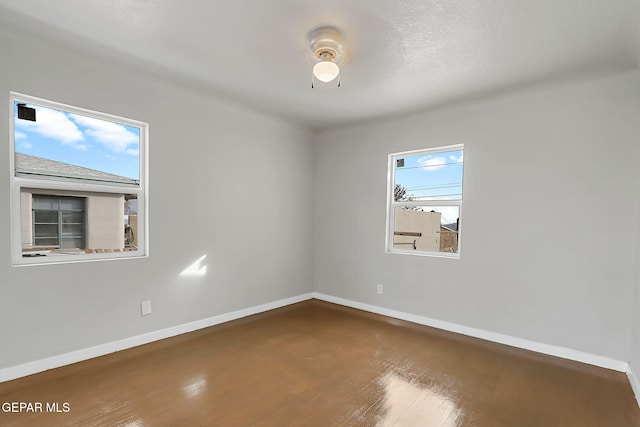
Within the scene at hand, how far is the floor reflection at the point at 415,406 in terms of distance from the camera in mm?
1935

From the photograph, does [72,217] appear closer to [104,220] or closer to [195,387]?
[104,220]

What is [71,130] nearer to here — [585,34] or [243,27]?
[243,27]

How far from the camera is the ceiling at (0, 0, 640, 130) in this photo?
193 centimetres

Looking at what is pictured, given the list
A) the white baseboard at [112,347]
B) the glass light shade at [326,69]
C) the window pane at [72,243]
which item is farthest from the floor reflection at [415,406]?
the window pane at [72,243]

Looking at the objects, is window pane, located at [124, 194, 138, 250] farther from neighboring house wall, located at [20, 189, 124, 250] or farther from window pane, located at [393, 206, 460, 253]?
window pane, located at [393, 206, 460, 253]

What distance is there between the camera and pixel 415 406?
2.09m

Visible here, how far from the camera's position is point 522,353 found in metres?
2.95

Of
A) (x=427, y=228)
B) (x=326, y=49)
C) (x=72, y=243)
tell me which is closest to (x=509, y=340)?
(x=427, y=228)

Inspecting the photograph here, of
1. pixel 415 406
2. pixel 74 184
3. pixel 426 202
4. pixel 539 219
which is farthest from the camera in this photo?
pixel 426 202

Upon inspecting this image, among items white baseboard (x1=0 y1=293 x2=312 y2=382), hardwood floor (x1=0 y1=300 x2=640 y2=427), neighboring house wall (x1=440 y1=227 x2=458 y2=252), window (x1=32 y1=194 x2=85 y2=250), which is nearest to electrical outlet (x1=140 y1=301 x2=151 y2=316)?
white baseboard (x1=0 y1=293 x2=312 y2=382)

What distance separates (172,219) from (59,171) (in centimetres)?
98

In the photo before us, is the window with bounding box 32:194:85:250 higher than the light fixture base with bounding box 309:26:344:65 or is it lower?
lower

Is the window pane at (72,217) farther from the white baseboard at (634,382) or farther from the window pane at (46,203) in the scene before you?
the white baseboard at (634,382)

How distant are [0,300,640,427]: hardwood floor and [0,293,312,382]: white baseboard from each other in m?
0.06
